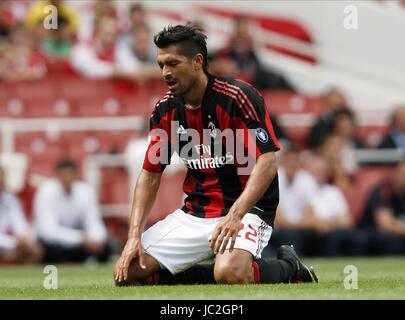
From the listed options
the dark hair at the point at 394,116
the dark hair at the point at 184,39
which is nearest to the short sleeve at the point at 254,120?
the dark hair at the point at 184,39

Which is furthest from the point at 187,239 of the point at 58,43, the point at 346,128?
the point at 58,43

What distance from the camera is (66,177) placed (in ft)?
48.5

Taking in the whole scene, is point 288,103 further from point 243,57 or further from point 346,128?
point 346,128

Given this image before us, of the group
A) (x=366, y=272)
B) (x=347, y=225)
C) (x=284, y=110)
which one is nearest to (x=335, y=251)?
(x=347, y=225)

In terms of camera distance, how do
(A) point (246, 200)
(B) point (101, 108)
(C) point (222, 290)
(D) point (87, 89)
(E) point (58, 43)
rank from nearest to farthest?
(C) point (222, 290) → (A) point (246, 200) → (B) point (101, 108) → (D) point (87, 89) → (E) point (58, 43)

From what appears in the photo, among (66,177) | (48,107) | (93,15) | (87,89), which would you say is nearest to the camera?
(66,177)

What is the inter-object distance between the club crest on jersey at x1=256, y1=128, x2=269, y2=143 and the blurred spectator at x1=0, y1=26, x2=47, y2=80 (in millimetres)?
9848

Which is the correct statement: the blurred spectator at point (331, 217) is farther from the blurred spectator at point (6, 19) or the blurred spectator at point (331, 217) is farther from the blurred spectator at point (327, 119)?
the blurred spectator at point (6, 19)

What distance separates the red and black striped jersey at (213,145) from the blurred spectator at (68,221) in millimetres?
6245

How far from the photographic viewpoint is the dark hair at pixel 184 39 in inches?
321

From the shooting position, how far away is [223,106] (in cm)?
835

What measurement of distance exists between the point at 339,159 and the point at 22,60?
5.34m

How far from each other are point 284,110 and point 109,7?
3.17m
